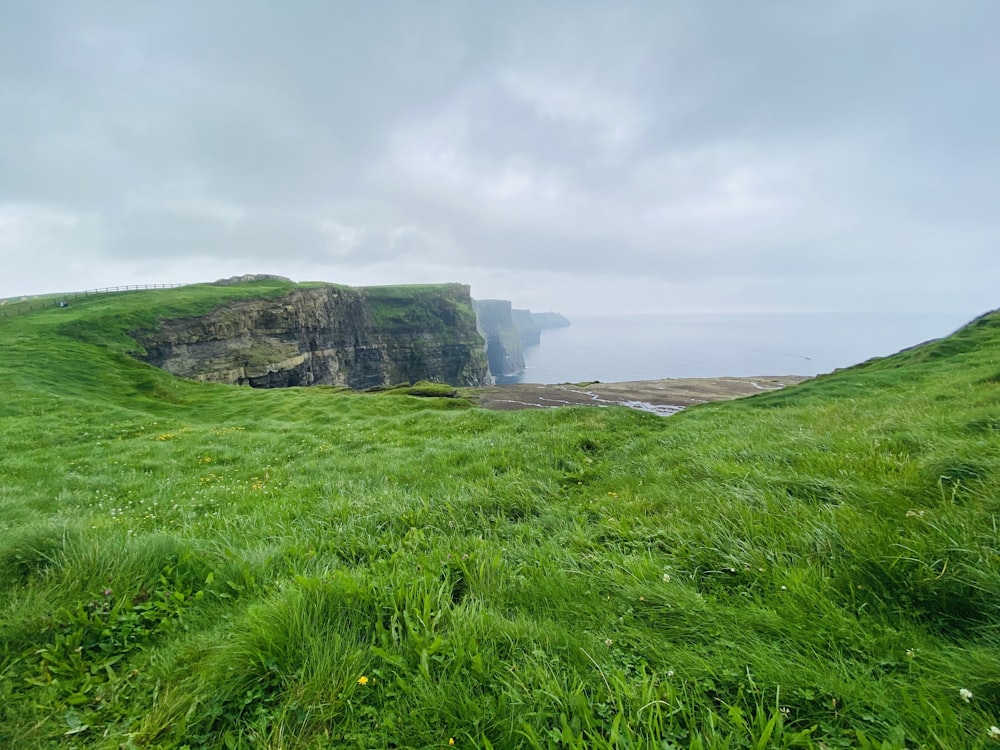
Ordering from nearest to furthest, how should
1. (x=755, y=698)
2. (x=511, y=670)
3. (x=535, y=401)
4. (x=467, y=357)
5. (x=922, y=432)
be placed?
(x=755, y=698)
(x=511, y=670)
(x=922, y=432)
(x=535, y=401)
(x=467, y=357)

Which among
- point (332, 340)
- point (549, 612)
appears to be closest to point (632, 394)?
point (549, 612)

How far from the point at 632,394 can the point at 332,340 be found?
83565 mm

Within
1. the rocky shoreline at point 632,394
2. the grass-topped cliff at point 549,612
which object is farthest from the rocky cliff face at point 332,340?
the grass-topped cliff at point 549,612

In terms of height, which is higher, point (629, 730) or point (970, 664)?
point (970, 664)

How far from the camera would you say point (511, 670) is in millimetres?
2422

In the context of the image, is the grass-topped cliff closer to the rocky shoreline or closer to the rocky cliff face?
the rocky shoreline

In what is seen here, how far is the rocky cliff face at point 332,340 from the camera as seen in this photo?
7212cm

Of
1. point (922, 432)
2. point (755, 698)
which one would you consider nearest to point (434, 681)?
point (755, 698)

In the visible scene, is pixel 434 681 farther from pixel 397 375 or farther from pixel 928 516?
pixel 397 375

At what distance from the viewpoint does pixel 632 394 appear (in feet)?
234

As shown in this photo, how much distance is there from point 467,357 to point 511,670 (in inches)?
5982

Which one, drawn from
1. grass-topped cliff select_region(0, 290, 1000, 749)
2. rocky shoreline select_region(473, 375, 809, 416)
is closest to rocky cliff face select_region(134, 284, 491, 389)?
rocky shoreline select_region(473, 375, 809, 416)

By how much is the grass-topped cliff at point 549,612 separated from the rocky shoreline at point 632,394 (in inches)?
2124

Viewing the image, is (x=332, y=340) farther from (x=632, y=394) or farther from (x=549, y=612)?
(x=549, y=612)
